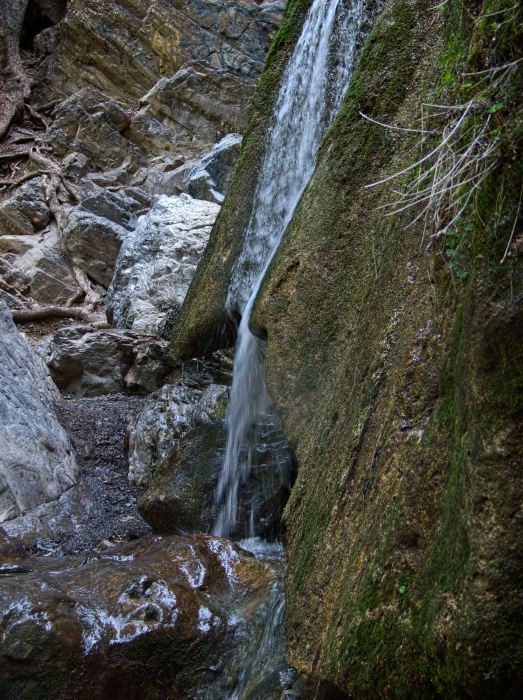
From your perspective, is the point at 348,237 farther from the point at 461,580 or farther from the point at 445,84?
the point at 461,580

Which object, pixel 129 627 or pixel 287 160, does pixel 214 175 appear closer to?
pixel 287 160

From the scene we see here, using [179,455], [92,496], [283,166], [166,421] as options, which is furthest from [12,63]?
[179,455]

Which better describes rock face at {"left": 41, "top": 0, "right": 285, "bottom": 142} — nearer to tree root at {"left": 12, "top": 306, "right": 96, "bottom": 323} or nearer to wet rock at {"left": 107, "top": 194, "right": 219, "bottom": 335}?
wet rock at {"left": 107, "top": 194, "right": 219, "bottom": 335}

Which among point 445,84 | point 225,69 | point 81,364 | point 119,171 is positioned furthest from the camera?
point 225,69

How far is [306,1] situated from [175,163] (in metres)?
10.2

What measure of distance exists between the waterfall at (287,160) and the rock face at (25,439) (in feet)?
5.22

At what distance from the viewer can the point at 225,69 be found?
1880cm

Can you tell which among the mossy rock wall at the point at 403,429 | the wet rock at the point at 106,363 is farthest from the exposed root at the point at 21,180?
the mossy rock wall at the point at 403,429

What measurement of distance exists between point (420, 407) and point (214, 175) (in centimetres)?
1135

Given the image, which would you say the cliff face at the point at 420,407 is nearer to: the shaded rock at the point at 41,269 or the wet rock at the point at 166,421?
the wet rock at the point at 166,421

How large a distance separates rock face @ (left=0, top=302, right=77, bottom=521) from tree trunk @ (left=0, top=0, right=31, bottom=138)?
1294cm

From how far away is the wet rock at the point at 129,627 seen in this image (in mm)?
3582

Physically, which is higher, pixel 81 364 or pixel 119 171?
pixel 119 171

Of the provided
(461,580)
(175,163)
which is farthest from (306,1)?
(175,163)
